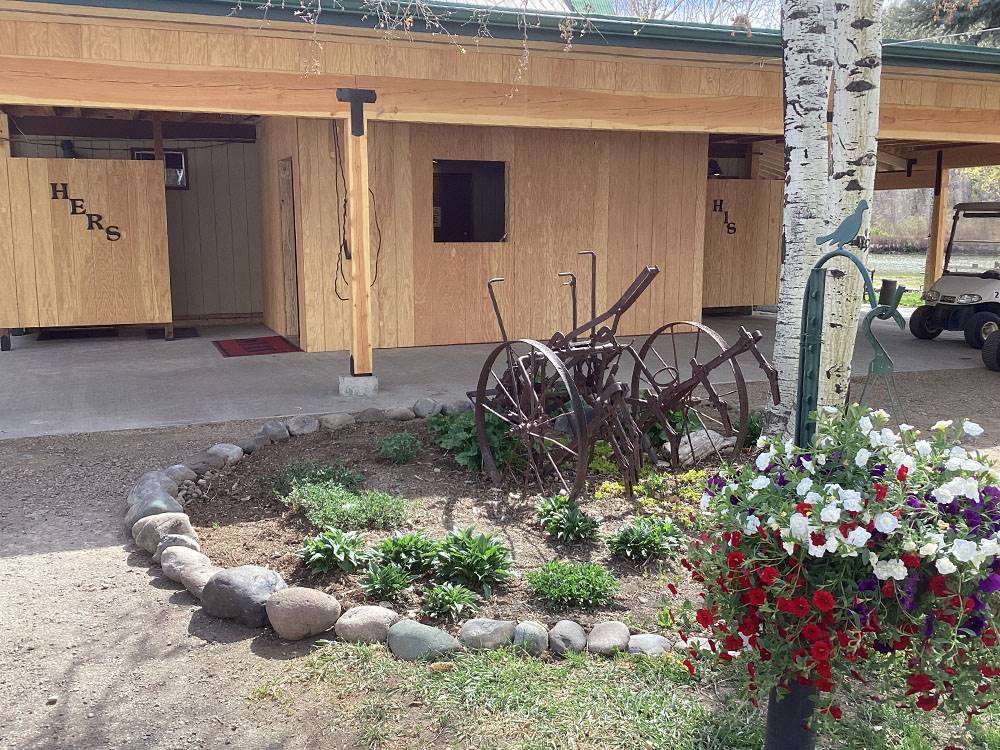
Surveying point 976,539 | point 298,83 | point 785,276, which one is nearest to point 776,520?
point 976,539

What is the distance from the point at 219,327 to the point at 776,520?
33.5 feet

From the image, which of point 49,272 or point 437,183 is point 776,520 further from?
point 49,272

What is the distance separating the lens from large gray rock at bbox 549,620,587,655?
3.27m

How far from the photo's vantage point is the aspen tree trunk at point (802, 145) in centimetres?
449

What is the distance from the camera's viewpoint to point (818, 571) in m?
2.30

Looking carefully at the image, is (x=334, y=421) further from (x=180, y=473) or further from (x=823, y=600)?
(x=823, y=600)

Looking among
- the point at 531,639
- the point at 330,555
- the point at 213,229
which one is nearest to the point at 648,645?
the point at 531,639

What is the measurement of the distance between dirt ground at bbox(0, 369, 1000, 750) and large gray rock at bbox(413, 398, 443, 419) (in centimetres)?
204

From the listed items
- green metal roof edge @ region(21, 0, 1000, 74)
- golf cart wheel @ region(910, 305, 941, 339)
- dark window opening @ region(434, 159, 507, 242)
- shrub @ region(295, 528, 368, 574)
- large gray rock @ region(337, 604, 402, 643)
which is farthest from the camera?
golf cart wheel @ region(910, 305, 941, 339)

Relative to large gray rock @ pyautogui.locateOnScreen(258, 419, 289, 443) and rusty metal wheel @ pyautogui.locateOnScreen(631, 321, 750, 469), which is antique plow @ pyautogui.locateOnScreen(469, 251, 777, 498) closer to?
rusty metal wheel @ pyautogui.locateOnScreen(631, 321, 750, 469)

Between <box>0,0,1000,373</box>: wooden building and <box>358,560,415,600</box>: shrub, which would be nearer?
<box>358,560,415,600</box>: shrub

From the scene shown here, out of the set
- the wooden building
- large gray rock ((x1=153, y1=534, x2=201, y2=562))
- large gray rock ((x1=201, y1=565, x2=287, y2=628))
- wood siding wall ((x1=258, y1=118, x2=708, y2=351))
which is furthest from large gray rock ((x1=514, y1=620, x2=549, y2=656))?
wood siding wall ((x1=258, y1=118, x2=708, y2=351))

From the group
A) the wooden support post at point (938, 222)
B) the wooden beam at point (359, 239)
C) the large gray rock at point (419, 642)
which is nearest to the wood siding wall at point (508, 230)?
the wooden beam at point (359, 239)

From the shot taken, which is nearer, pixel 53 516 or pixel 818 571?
pixel 818 571
